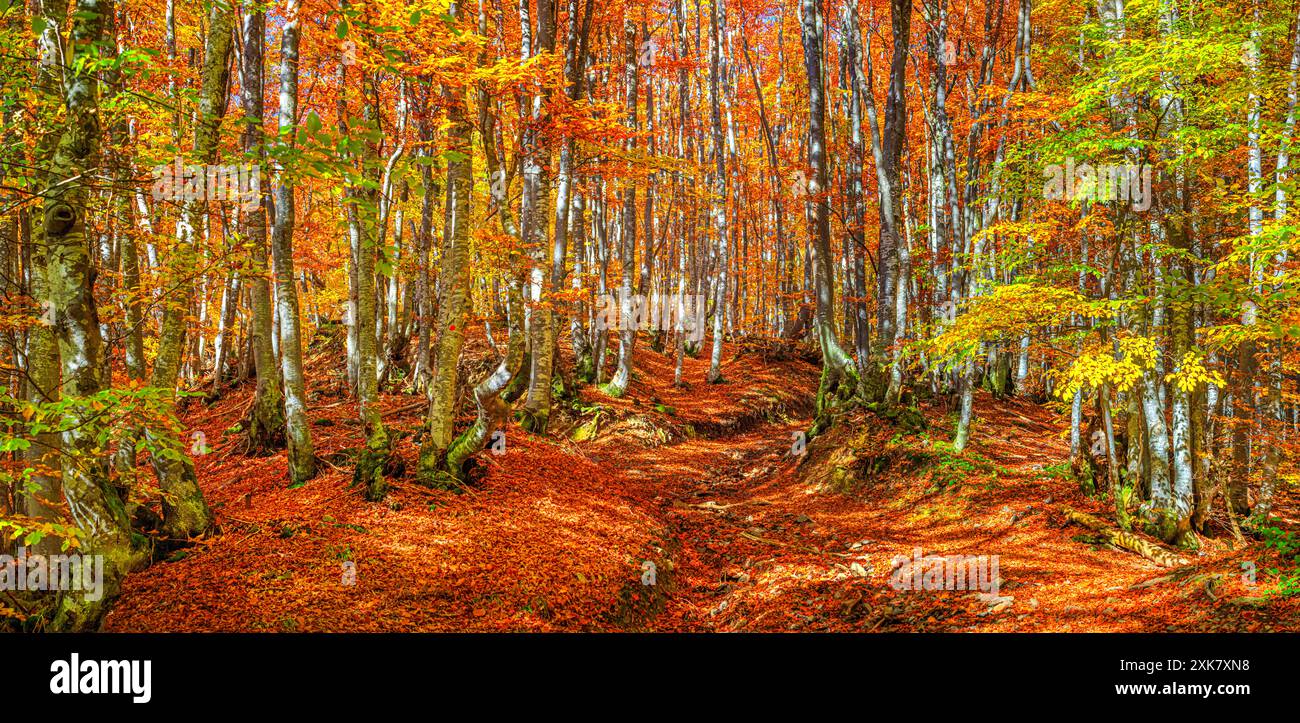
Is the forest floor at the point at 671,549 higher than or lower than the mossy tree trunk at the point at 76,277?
lower

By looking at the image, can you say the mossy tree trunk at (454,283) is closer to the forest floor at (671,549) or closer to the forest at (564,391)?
the forest at (564,391)

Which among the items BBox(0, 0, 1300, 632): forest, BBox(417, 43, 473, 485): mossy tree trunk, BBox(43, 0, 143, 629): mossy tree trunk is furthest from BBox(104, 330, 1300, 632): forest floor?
BBox(43, 0, 143, 629): mossy tree trunk

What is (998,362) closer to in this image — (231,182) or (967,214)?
(967,214)

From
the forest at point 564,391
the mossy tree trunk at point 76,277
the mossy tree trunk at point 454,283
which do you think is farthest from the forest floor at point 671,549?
the mossy tree trunk at point 76,277

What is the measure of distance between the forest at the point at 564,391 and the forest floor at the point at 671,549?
6 centimetres

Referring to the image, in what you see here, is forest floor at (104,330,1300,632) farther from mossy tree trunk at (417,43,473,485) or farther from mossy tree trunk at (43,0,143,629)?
mossy tree trunk at (43,0,143,629)

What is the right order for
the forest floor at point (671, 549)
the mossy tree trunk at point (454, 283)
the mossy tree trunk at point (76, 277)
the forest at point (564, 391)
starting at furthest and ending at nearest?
the mossy tree trunk at point (454, 283) < the forest floor at point (671, 549) < the forest at point (564, 391) < the mossy tree trunk at point (76, 277)

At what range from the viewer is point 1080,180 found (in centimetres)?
816

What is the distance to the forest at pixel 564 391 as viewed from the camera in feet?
14.7

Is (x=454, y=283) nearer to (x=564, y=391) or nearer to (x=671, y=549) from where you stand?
(x=671, y=549)

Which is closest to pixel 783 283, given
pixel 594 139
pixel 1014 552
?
pixel 594 139

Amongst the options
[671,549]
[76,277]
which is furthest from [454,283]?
[671,549]

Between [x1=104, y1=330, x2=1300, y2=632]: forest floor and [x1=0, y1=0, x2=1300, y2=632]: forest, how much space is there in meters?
0.06

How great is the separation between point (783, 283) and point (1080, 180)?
72.9 ft
